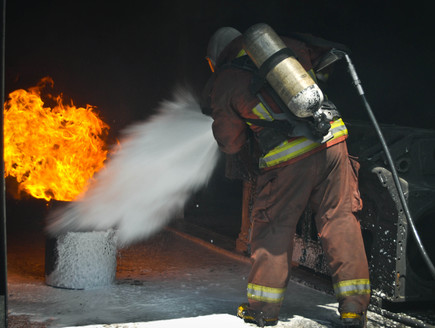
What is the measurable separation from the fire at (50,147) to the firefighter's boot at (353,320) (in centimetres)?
254

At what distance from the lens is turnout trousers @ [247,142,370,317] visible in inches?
141

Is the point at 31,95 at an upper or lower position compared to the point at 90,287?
upper

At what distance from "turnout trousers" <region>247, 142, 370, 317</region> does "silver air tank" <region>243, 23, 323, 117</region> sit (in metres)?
0.44

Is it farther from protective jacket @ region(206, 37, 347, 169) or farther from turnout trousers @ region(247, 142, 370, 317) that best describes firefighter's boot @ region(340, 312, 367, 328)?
protective jacket @ region(206, 37, 347, 169)

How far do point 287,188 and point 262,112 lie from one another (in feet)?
1.86

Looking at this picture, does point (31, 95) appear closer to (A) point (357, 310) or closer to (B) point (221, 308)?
(B) point (221, 308)

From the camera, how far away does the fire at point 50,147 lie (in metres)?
4.72

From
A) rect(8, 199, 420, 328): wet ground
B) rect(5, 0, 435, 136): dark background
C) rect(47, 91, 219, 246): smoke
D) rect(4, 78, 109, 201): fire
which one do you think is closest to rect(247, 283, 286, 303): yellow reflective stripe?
rect(8, 199, 420, 328): wet ground

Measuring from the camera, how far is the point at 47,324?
3.59 meters

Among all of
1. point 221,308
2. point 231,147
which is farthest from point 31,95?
point 221,308

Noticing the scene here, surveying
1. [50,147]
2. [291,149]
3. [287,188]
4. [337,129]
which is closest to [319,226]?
[287,188]

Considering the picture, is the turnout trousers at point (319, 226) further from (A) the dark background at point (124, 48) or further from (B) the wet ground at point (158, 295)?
(A) the dark background at point (124, 48)

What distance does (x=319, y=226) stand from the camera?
377 cm

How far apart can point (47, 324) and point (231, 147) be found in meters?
1.80
